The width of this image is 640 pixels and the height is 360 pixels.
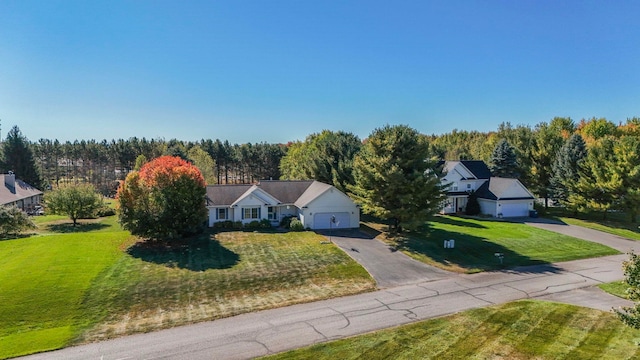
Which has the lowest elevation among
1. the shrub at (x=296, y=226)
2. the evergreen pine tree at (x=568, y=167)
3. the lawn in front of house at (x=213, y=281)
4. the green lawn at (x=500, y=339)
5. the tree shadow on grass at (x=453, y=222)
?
the green lawn at (x=500, y=339)

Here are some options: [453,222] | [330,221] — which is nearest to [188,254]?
[330,221]

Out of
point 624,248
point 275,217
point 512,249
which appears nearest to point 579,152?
point 624,248

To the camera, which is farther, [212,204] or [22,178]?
[22,178]

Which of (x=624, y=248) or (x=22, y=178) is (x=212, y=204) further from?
(x=22, y=178)

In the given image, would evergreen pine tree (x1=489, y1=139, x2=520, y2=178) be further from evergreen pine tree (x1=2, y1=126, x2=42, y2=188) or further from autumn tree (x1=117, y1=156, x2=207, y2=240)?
evergreen pine tree (x1=2, y1=126, x2=42, y2=188)

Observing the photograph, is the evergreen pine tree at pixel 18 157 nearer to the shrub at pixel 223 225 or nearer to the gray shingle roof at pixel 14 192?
the gray shingle roof at pixel 14 192

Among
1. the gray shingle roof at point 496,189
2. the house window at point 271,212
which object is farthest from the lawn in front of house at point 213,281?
the gray shingle roof at point 496,189
